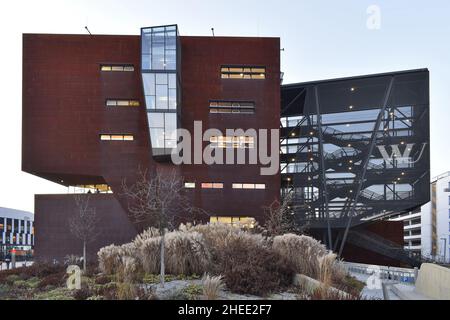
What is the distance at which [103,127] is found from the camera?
122 feet

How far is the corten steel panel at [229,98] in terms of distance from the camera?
36719 mm

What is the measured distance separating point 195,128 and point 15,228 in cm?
8908

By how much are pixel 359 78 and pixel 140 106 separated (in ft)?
68.9

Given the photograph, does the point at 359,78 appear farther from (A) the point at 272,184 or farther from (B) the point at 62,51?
(B) the point at 62,51

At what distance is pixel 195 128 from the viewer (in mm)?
36969

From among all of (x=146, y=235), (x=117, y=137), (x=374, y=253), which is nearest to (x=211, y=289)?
(x=146, y=235)

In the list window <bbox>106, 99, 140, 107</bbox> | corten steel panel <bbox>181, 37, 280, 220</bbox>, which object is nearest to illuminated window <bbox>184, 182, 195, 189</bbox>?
corten steel panel <bbox>181, 37, 280, 220</bbox>

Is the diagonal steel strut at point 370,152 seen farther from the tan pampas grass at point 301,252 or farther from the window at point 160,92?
the tan pampas grass at point 301,252

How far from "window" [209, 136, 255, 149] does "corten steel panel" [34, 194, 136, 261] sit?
10.3 m

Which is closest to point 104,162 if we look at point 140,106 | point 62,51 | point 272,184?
point 140,106

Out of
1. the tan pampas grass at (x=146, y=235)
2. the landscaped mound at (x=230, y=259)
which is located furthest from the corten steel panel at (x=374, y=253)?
the tan pampas grass at (x=146, y=235)

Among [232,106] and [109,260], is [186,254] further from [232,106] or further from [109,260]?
[232,106]

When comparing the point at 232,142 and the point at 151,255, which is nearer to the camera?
the point at 151,255

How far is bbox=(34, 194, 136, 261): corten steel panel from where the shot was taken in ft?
117
